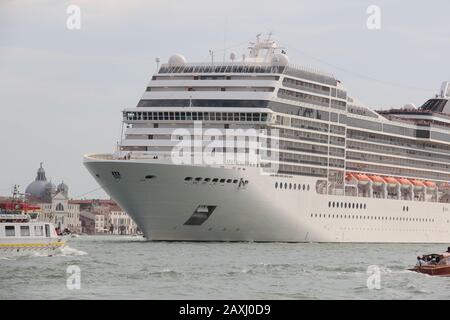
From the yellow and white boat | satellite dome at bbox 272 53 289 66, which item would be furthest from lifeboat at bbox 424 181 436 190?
the yellow and white boat

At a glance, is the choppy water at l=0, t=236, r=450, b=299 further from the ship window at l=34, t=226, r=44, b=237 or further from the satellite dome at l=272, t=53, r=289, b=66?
the satellite dome at l=272, t=53, r=289, b=66

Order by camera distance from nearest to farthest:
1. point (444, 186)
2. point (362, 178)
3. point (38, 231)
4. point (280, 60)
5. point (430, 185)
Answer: point (38, 231) < point (280, 60) < point (362, 178) < point (430, 185) < point (444, 186)

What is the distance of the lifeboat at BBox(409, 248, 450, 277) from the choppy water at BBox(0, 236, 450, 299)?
2.48 feet

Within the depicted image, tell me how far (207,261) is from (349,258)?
456 inches

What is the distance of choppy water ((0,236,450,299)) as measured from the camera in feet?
150

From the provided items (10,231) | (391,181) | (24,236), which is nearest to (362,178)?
(391,181)

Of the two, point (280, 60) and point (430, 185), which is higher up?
point (280, 60)

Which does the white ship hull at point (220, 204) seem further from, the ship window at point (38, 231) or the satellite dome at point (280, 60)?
the ship window at point (38, 231)

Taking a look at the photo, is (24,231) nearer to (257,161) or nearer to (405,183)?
(257,161)

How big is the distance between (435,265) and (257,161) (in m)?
28.2

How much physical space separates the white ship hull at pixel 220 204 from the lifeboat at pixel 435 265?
24.6 metres

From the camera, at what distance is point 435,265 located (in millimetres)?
58500

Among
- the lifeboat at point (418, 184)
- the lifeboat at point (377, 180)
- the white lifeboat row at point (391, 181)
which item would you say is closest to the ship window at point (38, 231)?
the white lifeboat row at point (391, 181)
